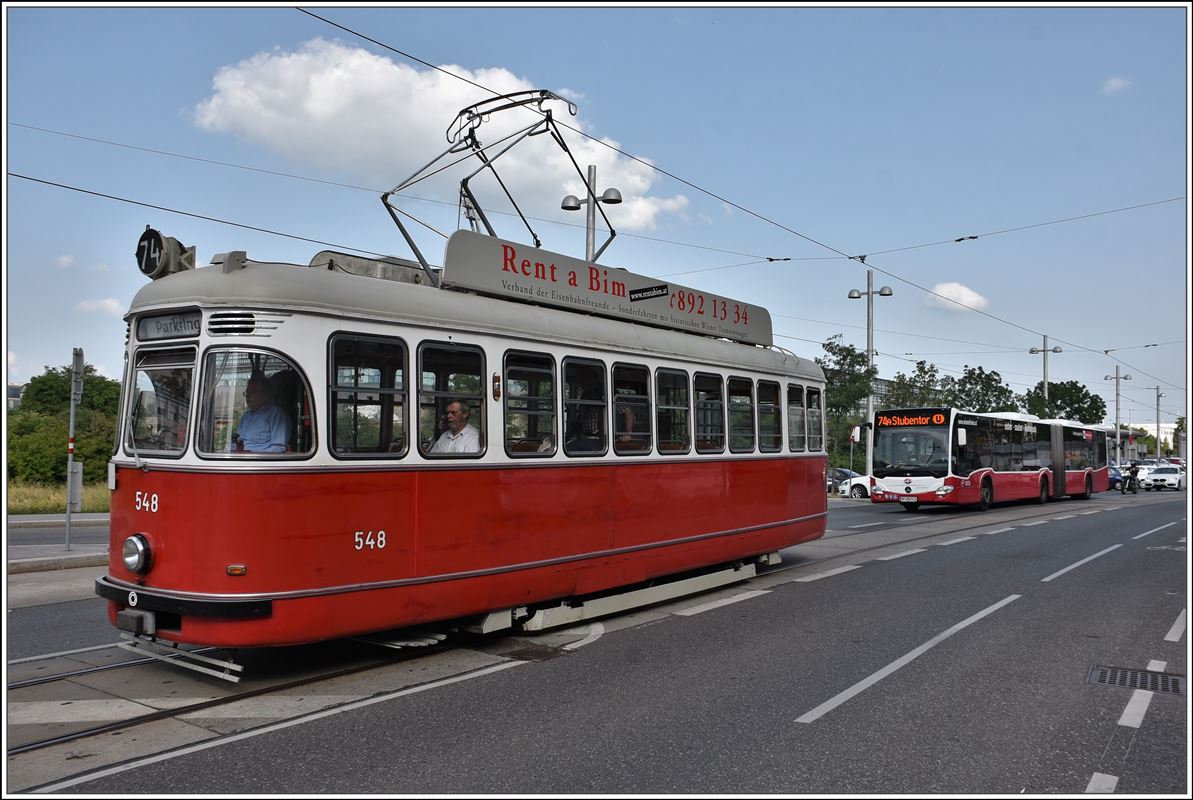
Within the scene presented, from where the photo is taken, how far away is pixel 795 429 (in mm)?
12750

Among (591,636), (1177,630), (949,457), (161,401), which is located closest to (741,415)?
(591,636)

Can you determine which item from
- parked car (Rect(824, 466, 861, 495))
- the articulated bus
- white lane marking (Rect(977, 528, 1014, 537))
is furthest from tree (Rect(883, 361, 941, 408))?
white lane marking (Rect(977, 528, 1014, 537))

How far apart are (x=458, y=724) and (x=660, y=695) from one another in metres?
1.51

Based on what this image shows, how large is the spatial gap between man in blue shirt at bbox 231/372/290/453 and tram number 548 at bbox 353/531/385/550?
823mm

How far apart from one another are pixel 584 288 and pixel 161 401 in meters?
4.20

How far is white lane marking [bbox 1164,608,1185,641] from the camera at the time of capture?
8.80 meters

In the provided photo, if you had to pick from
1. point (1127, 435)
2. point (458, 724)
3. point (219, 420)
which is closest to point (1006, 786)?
point (458, 724)

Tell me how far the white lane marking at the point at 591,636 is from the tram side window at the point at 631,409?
172 cm

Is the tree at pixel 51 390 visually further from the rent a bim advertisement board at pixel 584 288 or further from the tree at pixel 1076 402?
the tree at pixel 1076 402

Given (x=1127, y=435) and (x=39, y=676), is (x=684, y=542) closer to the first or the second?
(x=39, y=676)

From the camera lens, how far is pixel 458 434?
7383mm

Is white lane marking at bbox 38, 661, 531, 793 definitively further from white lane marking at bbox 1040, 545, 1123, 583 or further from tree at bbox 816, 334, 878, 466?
tree at bbox 816, 334, 878, 466

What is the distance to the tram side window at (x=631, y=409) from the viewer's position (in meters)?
9.13

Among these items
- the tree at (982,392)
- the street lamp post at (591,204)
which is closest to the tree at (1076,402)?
the tree at (982,392)
